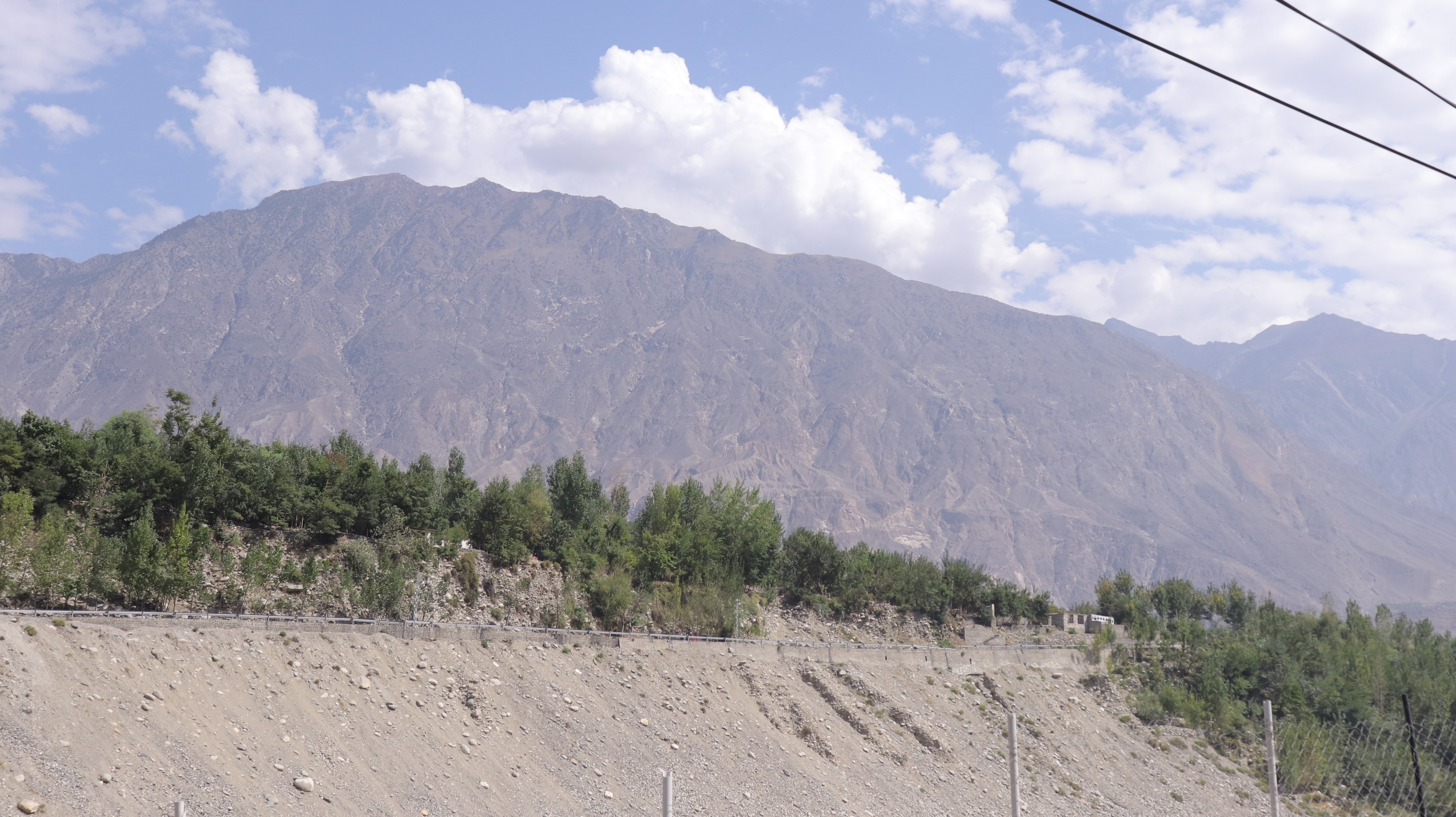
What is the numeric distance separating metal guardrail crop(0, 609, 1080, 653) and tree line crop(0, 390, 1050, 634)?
6.04 ft

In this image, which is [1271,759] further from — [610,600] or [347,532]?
[347,532]

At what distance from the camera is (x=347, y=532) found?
50.1 meters

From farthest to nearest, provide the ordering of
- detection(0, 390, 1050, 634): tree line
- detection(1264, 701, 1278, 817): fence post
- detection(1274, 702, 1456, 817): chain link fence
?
detection(1274, 702, 1456, 817): chain link fence
detection(0, 390, 1050, 634): tree line
detection(1264, 701, 1278, 817): fence post

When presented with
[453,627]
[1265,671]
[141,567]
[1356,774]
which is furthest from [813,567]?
[141,567]

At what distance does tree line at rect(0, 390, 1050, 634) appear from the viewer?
38969 millimetres

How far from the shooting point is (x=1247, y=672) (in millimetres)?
Result: 73250

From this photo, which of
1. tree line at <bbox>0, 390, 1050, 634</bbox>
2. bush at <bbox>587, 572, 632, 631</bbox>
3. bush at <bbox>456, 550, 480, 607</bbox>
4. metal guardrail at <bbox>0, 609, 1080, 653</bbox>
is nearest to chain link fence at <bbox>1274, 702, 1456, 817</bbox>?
metal guardrail at <bbox>0, 609, 1080, 653</bbox>

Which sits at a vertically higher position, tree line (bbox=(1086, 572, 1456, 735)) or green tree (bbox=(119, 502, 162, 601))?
green tree (bbox=(119, 502, 162, 601))

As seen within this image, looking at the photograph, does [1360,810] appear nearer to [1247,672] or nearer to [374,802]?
[1247,672]

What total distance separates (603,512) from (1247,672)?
145 ft

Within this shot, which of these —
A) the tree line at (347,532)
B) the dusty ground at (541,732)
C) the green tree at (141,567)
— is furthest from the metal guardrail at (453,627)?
the tree line at (347,532)

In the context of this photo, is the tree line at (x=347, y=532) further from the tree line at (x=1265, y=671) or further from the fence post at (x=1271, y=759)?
the fence post at (x=1271, y=759)

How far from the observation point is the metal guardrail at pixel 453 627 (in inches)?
1262

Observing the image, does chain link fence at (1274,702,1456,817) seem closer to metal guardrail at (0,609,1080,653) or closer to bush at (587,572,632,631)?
metal guardrail at (0,609,1080,653)
